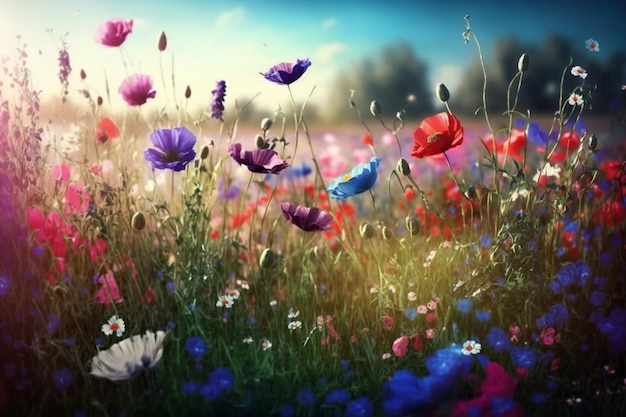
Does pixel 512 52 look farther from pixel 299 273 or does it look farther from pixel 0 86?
pixel 0 86

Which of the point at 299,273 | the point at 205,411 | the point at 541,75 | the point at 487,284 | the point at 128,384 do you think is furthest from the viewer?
the point at 541,75

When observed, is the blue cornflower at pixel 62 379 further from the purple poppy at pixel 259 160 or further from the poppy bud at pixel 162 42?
the poppy bud at pixel 162 42

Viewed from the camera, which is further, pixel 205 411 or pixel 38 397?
pixel 38 397

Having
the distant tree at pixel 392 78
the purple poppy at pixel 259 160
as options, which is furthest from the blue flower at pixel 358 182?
the distant tree at pixel 392 78

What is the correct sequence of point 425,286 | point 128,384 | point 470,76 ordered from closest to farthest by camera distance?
point 128,384
point 425,286
point 470,76

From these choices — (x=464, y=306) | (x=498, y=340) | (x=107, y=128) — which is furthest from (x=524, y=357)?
(x=107, y=128)

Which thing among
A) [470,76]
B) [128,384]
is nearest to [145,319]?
[128,384]

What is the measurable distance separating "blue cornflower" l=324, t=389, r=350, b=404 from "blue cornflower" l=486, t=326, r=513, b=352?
443 mm

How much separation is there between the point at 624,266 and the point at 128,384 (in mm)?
1466

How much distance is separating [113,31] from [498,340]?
1.39 m

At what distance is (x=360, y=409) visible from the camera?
1657 millimetres

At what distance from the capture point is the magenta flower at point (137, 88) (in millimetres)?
2133

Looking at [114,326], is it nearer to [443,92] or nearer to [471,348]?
[471,348]

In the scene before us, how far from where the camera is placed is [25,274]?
2.08 m
